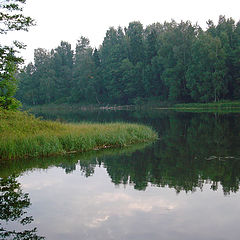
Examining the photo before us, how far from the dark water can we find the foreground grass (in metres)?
0.94

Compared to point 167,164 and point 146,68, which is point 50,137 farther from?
point 146,68

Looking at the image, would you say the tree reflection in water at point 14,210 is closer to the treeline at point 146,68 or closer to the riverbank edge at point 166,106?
the riverbank edge at point 166,106

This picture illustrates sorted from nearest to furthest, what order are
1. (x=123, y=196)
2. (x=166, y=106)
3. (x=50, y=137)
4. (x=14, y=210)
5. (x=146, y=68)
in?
(x=14, y=210) → (x=123, y=196) → (x=50, y=137) → (x=166, y=106) → (x=146, y=68)

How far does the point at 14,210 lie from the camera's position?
410 inches

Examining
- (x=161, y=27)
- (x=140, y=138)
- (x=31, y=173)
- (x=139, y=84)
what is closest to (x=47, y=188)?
(x=31, y=173)

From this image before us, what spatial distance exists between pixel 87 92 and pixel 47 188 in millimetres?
98319

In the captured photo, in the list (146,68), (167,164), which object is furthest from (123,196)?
(146,68)

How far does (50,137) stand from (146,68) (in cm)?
8085

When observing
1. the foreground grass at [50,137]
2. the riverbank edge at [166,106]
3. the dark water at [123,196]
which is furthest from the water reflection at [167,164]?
the riverbank edge at [166,106]

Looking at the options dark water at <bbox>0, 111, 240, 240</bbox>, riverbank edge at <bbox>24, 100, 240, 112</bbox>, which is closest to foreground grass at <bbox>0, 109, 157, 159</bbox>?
dark water at <bbox>0, 111, 240, 240</bbox>

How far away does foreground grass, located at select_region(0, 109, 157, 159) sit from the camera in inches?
744

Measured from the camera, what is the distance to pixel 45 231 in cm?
890

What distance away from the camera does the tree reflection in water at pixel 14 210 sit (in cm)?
861

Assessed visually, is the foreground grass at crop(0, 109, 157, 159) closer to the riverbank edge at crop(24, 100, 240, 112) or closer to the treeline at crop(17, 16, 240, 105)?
the riverbank edge at crop(24, 100, 240, 112)
